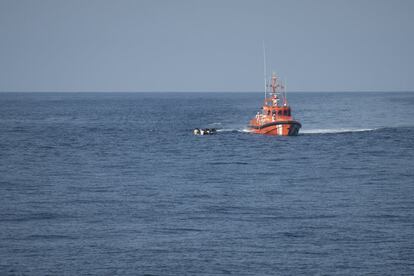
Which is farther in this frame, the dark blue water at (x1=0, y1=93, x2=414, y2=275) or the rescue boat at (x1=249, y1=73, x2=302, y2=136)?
the rescue boat at (x1=249, y1=73, x2=302, y2=136)

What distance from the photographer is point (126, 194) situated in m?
58.2

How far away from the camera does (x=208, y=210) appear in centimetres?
5103

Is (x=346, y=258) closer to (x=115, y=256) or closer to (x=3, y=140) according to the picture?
(x=115, y=256)

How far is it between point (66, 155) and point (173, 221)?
43.7 metres

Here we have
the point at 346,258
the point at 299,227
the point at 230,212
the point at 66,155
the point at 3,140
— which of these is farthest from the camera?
the point at 3,140

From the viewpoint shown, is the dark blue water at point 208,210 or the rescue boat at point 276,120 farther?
the rescue boat at point 276,120

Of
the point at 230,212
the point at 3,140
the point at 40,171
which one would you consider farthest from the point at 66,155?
the point at 230,212

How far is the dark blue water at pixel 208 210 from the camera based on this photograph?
3772cm

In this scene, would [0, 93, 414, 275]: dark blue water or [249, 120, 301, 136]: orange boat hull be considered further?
[249, 120, 301, 136]: orange boat hull

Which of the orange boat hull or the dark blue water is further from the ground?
the orange boat hull

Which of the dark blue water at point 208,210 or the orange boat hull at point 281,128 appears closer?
the dark blue water at point 208,210

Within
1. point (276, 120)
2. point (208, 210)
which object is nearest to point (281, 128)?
point (276, 120)

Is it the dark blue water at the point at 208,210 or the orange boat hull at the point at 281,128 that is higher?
the orange boat hull at the point at 281,128

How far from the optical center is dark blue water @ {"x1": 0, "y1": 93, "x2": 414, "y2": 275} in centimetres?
3772
